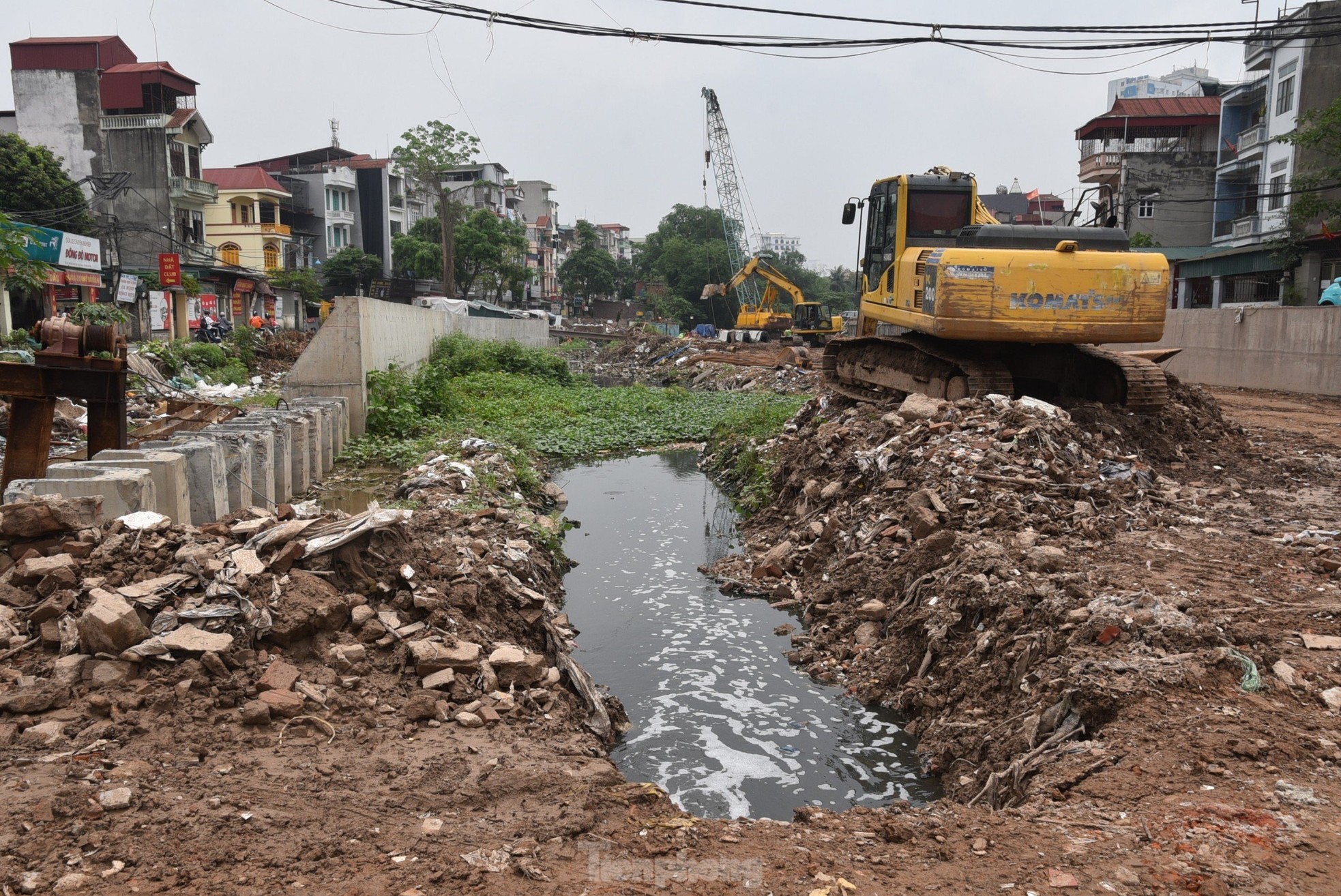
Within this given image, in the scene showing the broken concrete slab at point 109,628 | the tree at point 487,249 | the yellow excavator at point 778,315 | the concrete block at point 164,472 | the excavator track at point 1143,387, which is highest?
the tree at point 487,249

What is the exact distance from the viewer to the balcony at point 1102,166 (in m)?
45.8

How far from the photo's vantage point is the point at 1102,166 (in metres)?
46.2

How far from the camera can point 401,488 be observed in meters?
10.5

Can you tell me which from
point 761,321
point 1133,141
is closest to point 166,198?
point 761,321

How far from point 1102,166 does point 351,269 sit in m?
42.9

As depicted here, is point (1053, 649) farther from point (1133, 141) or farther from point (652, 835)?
point (1133, 141)

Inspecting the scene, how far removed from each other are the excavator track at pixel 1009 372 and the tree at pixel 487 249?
51.3 m

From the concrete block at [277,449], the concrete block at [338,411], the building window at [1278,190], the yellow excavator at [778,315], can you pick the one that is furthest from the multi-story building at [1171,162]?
the concrete block at [277,449]

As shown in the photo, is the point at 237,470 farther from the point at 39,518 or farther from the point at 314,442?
the point at 39,518

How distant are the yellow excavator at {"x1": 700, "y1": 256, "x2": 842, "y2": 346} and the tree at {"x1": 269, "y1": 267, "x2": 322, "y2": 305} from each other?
22.5 metres

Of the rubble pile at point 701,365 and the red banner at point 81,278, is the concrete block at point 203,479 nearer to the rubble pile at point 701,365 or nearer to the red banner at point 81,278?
Answer: the rubble pile at point 701,365

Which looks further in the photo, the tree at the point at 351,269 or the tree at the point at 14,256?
the tree at the point at 351,269

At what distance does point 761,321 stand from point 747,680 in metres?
39.0

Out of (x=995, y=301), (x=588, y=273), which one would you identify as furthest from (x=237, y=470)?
(x=588, y=273)
